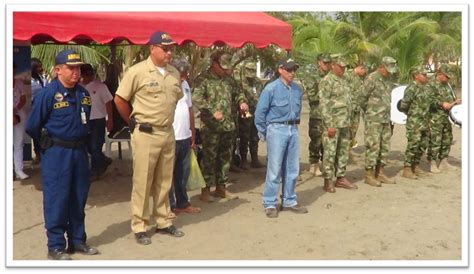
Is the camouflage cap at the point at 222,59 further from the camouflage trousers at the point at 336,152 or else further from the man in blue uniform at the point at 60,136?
the man in blue uniform at the point at 60,136

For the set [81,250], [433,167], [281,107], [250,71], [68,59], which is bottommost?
[81,250]

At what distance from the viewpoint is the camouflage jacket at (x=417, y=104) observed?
828 cm

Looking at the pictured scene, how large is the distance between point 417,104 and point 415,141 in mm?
568

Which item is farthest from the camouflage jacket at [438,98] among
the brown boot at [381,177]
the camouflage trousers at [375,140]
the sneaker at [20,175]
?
the sneaker at [20,175]

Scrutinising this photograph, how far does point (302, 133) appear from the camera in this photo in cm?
1420

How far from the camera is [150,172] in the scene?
5.22m

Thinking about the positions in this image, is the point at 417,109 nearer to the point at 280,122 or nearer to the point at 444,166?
the point at 444,166

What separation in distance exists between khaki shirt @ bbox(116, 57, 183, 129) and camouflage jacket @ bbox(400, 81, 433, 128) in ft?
14.7

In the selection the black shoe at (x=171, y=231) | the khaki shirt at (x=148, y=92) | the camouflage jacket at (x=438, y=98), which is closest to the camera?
the khaki shirt at (x=148, y=92)

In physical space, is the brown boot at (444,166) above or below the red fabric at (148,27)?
below

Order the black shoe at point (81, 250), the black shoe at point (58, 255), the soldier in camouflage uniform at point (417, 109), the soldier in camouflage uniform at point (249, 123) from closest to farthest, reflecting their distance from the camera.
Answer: the black shoe at point (58, 255), the black shoe at point (81, 250), the soldier in camouflage uniform at point (417, 109), the soldier in camouflage uniform at point (249, 123)

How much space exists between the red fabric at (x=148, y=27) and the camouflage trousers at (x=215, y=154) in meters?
1.11

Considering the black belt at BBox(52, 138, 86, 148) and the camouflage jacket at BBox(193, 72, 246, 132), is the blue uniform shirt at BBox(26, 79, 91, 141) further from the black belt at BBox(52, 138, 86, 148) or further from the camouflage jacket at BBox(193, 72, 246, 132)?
the camouflage jacket at BBox(193, 72, 246, 132)

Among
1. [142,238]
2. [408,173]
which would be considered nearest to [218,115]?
[142,238]
